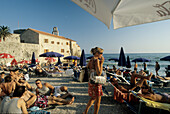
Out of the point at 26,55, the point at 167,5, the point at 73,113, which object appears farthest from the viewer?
the point at 26,55

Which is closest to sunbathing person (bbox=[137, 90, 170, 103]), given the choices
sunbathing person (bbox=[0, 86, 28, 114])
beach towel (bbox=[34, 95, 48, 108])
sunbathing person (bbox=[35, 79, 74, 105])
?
sunbathing person (bbox=[35, 79, 74, 105])

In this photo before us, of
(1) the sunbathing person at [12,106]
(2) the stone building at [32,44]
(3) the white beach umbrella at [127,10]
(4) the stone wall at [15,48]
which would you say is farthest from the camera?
(2) the stone building at [32,44]

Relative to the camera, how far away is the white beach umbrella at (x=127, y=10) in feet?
4.30

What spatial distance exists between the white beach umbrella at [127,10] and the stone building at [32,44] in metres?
23.7

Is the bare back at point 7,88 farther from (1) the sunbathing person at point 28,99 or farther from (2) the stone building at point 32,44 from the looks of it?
(2) the stone building at point 32,44

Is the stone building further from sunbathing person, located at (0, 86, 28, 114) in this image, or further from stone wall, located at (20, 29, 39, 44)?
sunbathing person, located at (0, 86, 28, 114)

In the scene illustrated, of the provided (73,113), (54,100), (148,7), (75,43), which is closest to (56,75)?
(54,100)

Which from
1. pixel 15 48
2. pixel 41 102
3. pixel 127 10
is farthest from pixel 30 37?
pixel 127 10

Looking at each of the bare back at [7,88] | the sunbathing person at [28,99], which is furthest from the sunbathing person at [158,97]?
the bare back at [7,88]

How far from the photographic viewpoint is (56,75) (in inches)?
392

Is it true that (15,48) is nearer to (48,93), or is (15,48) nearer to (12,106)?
(48,93)

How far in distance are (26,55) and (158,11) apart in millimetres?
26791

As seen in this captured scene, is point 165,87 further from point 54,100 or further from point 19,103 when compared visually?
point 19,103

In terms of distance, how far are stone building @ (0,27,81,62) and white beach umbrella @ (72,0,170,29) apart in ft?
77.8
